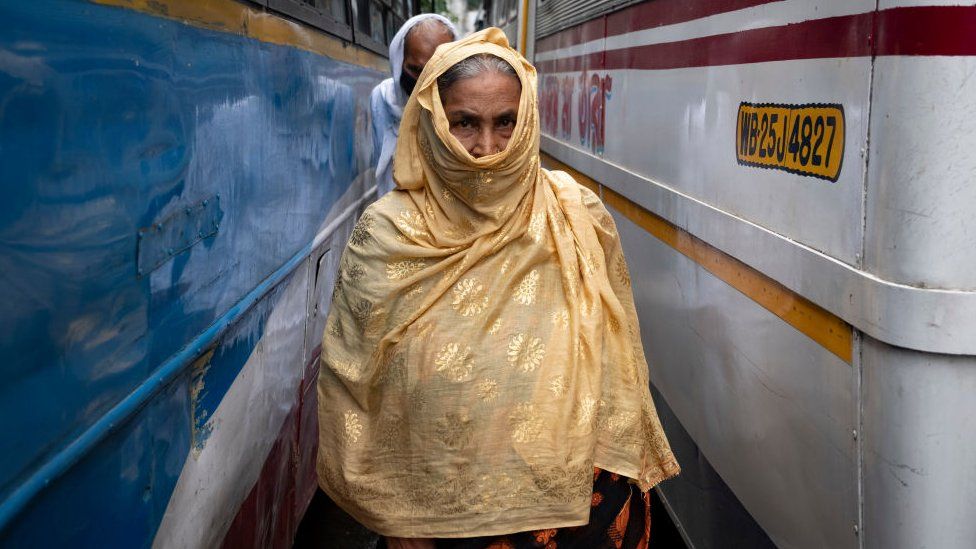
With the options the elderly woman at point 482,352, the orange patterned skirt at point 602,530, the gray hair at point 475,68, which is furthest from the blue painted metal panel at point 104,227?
the orange patterned skirt at point 602,530

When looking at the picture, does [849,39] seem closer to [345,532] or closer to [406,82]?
[345,532]

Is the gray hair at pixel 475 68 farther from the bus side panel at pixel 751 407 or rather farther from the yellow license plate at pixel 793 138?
the bus side panel at pixel 751 407

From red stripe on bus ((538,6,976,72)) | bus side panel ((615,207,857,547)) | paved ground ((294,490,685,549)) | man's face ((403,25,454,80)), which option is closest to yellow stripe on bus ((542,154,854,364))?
bus side panel ((615,207,857,547))

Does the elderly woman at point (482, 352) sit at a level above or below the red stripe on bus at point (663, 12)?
below

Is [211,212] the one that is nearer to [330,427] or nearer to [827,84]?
[330,427]

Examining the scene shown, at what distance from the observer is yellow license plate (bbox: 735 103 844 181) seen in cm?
186

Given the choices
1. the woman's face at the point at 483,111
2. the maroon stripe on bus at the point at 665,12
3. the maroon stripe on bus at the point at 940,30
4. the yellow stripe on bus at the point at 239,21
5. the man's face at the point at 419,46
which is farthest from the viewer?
the man's face at the point at 419,46

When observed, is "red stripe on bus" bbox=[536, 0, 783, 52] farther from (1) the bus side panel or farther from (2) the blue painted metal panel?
(2) the blue painted metal panel

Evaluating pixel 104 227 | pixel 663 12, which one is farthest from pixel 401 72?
pixel 104 227

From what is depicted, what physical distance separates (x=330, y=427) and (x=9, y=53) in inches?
43.0

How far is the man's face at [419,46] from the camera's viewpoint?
4426 millimetres

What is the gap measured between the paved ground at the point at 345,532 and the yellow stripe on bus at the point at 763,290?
3.53 ft

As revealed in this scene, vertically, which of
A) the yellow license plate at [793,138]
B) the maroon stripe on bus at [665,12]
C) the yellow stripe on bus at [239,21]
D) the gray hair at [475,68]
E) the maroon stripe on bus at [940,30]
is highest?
the maroon stripe on bus at [665,12]

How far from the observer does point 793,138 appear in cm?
207
